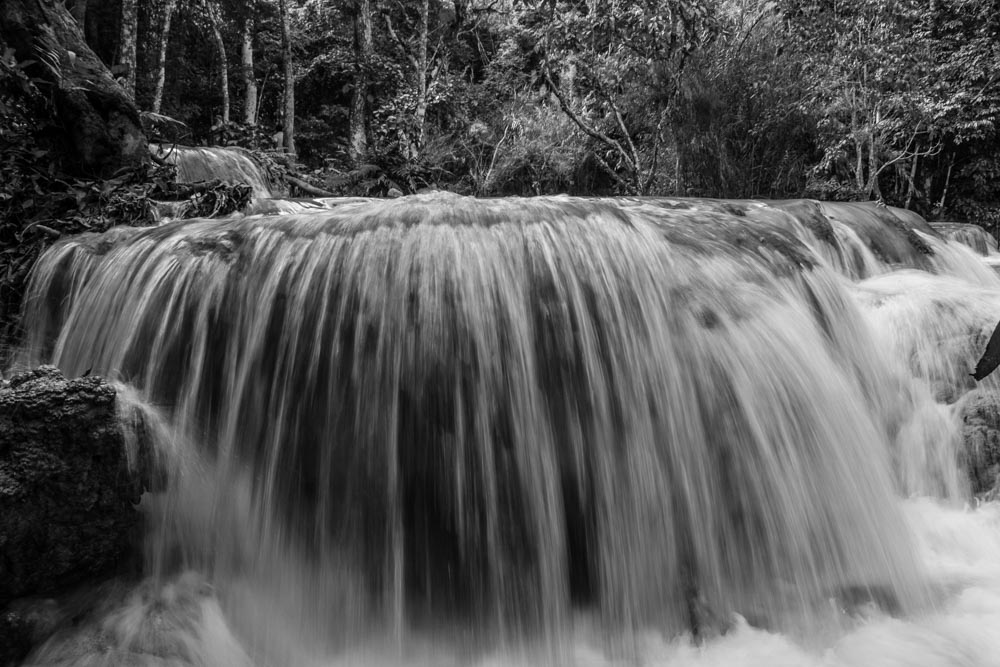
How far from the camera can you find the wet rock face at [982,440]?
11.4 feet

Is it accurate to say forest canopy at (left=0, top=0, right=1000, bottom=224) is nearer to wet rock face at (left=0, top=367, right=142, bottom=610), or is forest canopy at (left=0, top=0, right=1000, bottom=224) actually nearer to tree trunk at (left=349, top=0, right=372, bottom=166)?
tree trunk at (left=349, top=0, right=372, bottom=166)

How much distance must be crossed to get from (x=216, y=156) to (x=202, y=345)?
5.80 meters

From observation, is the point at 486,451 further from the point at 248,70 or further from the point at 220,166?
the point at 248,70

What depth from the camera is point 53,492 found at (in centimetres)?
231

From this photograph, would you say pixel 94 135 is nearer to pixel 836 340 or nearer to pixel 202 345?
pixel 202 345

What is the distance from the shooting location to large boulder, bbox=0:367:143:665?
221 centimetres

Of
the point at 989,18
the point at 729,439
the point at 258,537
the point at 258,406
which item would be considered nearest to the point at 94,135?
the point at 258,406

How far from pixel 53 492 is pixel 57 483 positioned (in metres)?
0.04

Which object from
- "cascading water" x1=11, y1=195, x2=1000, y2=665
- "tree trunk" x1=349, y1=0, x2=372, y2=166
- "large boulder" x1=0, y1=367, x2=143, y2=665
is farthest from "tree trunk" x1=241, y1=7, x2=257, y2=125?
"large boulder" x1=0, y1=367, x2=143, y2=665

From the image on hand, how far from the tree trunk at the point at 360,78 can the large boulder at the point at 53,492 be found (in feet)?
33.1

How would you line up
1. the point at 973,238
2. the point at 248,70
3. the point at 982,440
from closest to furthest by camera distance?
the point at 982,440, the point at 973,238, the point at 248,70

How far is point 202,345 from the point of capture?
3.15 meters

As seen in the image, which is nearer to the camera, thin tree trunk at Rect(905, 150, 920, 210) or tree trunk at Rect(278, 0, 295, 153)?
thin tree trunk at Rect(905, 150, 920, 210)

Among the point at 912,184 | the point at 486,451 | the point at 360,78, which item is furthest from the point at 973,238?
the point at 360,78
